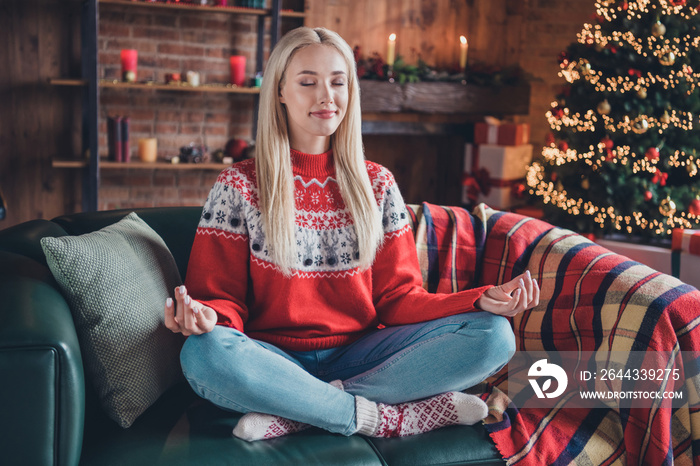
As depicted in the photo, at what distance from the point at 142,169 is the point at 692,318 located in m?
3.19

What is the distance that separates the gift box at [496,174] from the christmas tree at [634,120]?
785 mm

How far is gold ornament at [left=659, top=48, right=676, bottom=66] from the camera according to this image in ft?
9.83

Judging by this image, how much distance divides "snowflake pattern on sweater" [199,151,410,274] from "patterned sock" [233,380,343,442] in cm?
38

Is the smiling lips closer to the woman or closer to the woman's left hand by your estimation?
the woman

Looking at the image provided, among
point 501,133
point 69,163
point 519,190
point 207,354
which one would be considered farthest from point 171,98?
point 207,354

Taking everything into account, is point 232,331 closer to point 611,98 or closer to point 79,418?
point 79,418

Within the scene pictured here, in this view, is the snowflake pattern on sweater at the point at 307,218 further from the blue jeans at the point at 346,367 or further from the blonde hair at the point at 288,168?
the blue jeans at the point at 346,367

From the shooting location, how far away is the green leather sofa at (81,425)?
115cm

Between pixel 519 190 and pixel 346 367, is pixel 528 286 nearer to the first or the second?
pixel 346 367

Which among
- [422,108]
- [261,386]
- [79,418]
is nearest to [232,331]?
[261,386]

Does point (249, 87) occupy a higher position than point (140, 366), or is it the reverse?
point (249, 87)

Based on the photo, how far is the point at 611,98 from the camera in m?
3.25

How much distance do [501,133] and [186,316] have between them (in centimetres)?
328

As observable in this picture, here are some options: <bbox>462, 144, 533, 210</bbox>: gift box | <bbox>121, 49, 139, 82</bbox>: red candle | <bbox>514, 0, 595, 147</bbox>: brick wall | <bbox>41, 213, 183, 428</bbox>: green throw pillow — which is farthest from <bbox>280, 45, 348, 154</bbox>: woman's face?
<bbox>514, 0, 595, 147</bbox>: brick wall
